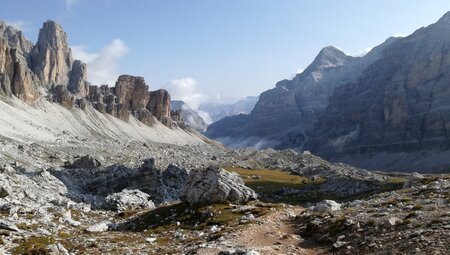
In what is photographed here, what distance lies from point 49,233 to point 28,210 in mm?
8597

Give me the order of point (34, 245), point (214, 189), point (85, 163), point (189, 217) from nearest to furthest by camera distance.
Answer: point (34, 245)
point (189, 217)
point (214, 189)
point (85, 163)

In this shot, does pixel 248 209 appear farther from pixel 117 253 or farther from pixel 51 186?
pixel 51 186

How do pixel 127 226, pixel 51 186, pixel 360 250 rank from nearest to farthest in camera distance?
1. pixel 360 250
2. pixel 127 226
3. pixel 51 186

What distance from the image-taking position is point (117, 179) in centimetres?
7375

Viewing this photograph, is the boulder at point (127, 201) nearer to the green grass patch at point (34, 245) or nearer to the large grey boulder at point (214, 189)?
the large grey boulder at point (214, 189)

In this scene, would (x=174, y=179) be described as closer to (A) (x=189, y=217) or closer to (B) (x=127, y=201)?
(B) (x=127, y=201)

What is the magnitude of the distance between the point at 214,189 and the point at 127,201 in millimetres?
18047

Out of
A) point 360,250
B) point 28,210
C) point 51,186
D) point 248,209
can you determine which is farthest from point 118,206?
point 360,250

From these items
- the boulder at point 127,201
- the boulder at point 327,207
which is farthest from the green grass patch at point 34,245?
the boulder at point 127,201

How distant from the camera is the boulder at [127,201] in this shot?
182ft

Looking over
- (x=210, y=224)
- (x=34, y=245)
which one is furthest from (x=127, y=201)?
(x=34, y=245)

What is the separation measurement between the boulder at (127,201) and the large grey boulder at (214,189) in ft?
42.4

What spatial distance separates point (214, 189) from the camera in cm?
4394

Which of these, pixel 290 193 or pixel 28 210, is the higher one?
pixel 28 210
